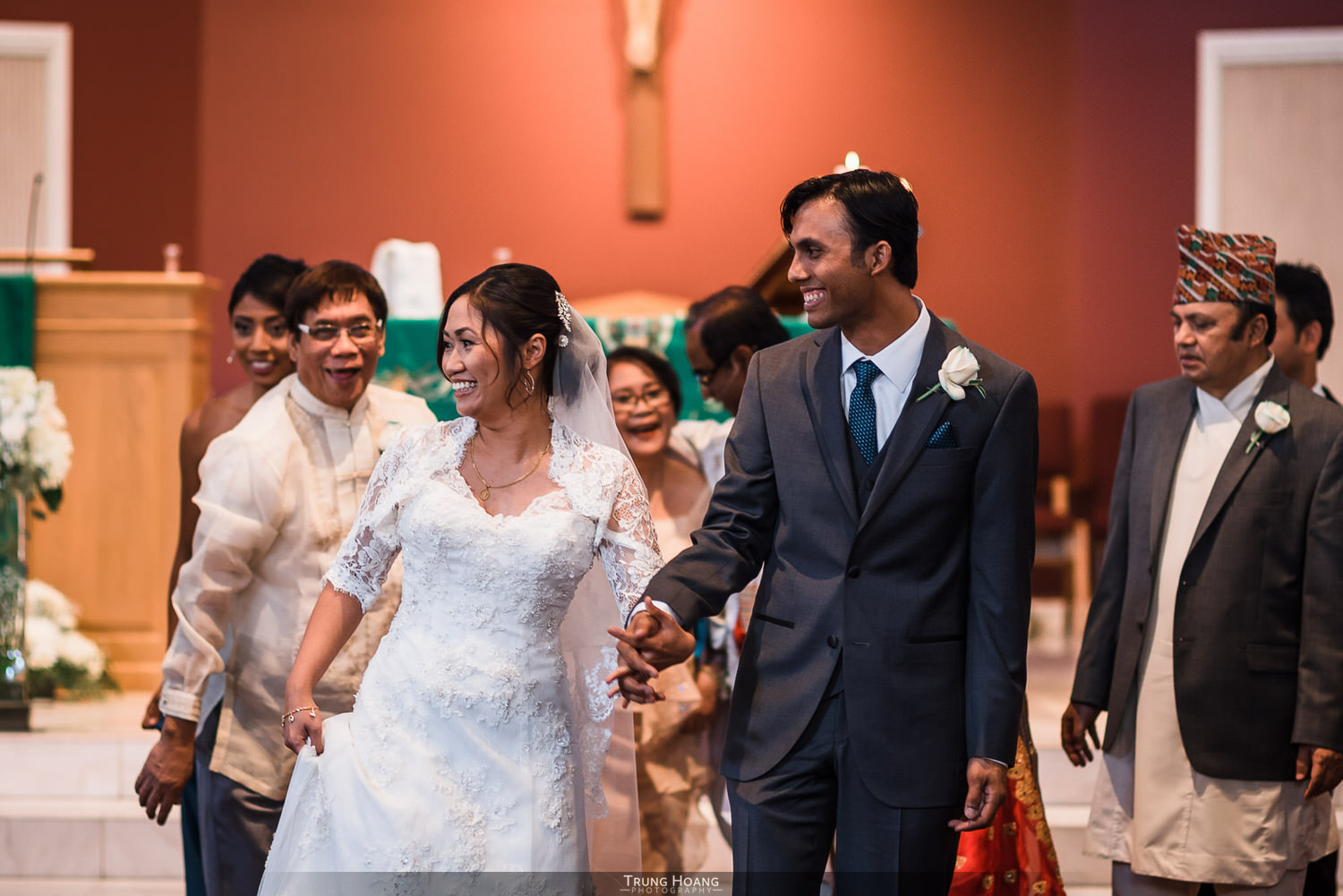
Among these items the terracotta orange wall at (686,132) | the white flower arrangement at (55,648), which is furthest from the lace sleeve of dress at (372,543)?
the terracotta orange wall at (686,132)

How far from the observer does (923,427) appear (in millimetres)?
2490

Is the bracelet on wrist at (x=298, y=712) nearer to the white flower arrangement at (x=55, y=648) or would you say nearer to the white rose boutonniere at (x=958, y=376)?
the white rose boutonniere at (x=958, y=376)

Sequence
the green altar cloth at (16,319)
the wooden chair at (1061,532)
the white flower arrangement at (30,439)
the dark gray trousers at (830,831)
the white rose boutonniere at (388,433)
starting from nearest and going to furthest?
the dark gray trousers at (830,831)
the white rose boutonniere at (388,433)
the white flower arrangement at (30,439)
the green altar cloth at (16,319)
the wooden chair at (1061,532)

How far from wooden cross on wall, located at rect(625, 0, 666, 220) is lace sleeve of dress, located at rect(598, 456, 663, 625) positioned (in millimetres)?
6054

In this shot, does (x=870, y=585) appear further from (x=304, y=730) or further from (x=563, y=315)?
(x=304, y=730)

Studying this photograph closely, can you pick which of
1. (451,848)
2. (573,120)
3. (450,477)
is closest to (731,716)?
(451,848)

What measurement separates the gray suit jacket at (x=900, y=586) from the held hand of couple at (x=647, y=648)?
44mm

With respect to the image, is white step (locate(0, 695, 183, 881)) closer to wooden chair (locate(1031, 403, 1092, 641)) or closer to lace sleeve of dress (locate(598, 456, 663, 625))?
lace sleeve of dress (locate(598, 456, 663, 625))

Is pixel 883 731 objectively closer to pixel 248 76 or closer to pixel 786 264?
pixel 786 264

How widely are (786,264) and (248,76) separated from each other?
4.68 meters

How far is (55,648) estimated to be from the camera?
5848 mm

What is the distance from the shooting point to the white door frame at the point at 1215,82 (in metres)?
8.45

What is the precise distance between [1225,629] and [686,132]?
244 inches

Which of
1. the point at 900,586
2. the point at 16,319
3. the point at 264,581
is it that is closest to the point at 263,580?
the point at 264,581
